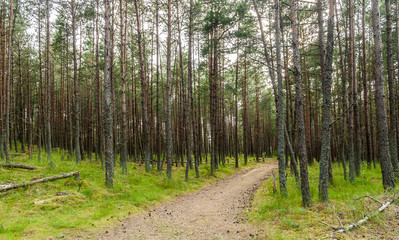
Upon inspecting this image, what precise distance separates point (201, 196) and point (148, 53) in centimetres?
1617

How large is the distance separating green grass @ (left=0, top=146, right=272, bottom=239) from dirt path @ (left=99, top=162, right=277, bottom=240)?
2.14ft

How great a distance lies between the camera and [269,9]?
1338cm

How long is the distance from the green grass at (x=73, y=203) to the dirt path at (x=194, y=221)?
65 centimetres

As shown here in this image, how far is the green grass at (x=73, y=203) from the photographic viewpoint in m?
5.62

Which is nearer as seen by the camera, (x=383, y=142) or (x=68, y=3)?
(x=383, y=142)

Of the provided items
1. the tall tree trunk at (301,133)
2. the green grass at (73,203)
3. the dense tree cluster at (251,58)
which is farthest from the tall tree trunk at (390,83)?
the green grass at (73,203)

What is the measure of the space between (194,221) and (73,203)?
439 centimetres

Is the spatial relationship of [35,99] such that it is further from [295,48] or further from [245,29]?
[295,48]

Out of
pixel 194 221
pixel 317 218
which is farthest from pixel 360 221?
pixel 194 221

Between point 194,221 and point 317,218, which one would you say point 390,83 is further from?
point 194,221

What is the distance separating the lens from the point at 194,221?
698 cm

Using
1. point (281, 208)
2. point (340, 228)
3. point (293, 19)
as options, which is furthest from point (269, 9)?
point (340, 228)

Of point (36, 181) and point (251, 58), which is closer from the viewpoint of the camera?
point (251, 58)

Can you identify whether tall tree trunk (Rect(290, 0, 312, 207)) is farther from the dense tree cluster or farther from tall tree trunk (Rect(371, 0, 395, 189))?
tall tree trunk (Rect(371, 0, 395, 189))
